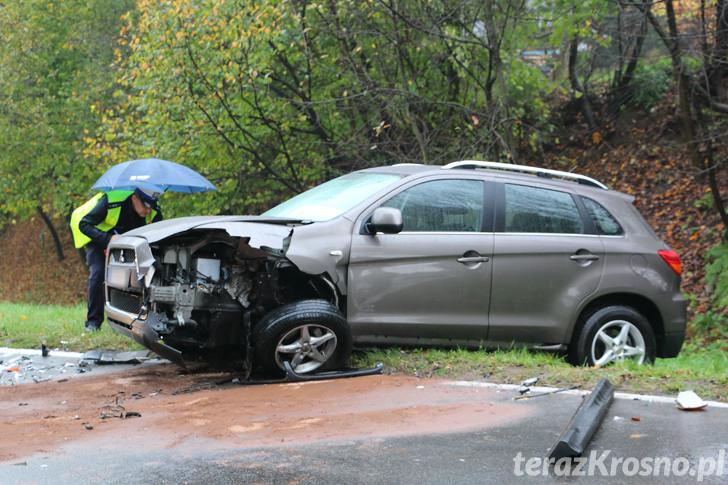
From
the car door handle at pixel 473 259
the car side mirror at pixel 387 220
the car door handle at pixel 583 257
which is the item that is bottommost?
the car door handle at pixel 473 259

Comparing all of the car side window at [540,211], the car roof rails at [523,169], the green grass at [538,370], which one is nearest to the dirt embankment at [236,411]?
the green grass at [538,370]

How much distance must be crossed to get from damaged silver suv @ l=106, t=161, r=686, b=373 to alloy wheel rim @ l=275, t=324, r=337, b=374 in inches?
0.4

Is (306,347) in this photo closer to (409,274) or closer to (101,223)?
(409,274)

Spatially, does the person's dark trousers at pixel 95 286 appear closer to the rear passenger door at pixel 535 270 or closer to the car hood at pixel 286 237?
the car hood at pixel 286 237

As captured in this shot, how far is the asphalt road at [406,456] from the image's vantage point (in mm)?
4367

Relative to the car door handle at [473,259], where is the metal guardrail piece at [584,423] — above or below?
below

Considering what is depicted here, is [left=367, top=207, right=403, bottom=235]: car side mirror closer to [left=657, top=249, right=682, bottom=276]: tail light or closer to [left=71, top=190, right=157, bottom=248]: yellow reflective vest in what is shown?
[left=657, top=249, right=682, bottom=276]: tail light

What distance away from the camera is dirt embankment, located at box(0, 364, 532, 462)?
525cm

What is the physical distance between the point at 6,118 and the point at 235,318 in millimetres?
19090

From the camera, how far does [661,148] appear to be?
19312mm

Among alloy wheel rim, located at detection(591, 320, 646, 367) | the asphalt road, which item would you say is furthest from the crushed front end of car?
alloy wheel rim, located at detection(591, 320, 646, 367)

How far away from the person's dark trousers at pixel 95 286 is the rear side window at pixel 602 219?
5231 millimetres

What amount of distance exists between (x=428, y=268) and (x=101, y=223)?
4204 millimetres

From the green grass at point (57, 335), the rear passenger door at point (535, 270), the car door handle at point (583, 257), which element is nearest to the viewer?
the rear passenger door at point (535, 270)
